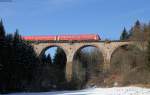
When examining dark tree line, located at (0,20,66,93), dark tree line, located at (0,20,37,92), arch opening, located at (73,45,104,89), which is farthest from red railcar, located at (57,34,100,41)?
dark tree line, located at (0,20,37,92)

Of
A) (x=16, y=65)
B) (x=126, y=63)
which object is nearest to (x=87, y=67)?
(x=126, y=63)

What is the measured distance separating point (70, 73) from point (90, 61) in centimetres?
2154

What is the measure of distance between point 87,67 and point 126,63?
26.4 meters

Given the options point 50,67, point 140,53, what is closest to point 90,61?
point 50,67

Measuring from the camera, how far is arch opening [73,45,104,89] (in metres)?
75.7

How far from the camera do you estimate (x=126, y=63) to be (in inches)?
2571

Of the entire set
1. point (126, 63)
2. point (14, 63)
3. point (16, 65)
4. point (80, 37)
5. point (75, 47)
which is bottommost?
point (16, 65)

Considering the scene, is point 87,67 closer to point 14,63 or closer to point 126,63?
point 126,63

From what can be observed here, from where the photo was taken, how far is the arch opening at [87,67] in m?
75.7

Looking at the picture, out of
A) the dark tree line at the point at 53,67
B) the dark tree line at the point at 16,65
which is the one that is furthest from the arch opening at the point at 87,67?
the dark tree line at the point at 16,65

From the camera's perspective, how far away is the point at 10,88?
48.3 metres

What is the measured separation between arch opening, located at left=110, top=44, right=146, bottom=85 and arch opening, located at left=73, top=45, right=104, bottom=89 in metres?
4.01

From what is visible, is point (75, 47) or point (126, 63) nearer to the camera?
point (126, 63)

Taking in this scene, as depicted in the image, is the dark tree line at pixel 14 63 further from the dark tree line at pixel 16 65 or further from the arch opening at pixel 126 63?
the arch opening at pixel 126 63
